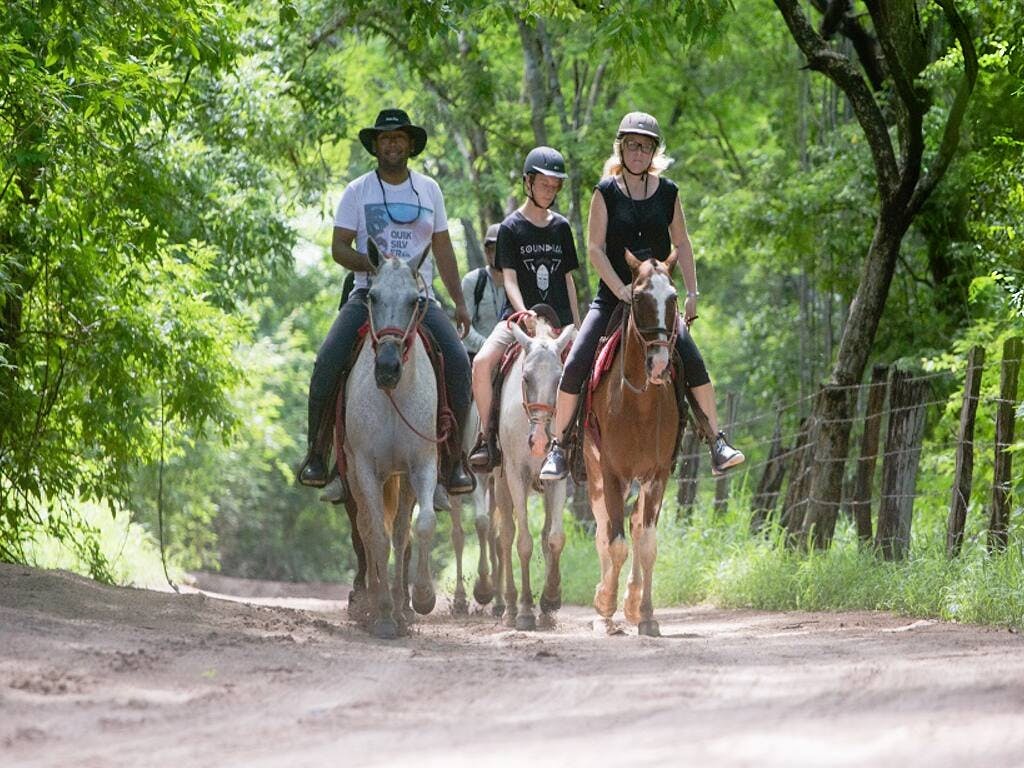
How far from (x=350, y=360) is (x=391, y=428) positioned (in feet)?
1.96

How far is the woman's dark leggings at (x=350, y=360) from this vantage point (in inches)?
429

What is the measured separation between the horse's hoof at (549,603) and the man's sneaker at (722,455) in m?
1.97

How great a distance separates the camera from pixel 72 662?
25.4 ft

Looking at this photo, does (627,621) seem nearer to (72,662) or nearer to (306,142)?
(72,662)

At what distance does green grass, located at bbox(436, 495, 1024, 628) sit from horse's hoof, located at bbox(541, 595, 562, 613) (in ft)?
7.51

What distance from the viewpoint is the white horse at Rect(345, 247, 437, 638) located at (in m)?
10.4

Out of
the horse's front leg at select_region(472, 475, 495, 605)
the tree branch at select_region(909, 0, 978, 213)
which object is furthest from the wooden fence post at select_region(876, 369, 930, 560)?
the horse's front leg at select_region(472, 475, 495, 605)

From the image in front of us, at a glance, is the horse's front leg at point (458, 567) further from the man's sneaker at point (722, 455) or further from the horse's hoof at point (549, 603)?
the man's sneaker at point (722, 455)

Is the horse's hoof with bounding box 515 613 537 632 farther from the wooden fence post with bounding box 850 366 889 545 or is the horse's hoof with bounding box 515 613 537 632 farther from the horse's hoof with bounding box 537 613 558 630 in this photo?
the wooden fence post with bounding box 850 366 889 545

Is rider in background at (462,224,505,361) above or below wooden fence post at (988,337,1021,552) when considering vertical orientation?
above

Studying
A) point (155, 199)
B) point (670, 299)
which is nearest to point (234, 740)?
point (670, 299)

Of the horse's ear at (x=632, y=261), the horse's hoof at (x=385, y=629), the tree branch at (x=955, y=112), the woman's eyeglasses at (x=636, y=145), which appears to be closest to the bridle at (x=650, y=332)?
the horse's ear at (x=632, y=261)

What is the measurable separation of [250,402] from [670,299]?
2199 cm

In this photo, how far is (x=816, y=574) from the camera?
1384cm
